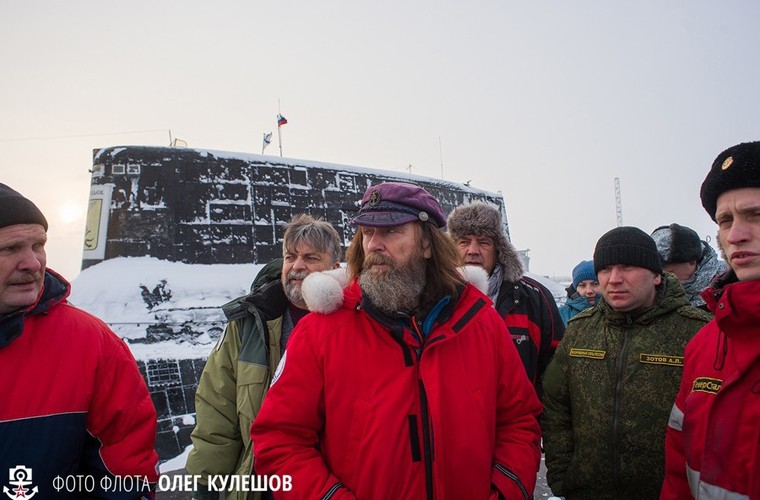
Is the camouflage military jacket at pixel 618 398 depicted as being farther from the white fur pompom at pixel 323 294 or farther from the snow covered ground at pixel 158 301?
the snow covered ground at pixel 158 301

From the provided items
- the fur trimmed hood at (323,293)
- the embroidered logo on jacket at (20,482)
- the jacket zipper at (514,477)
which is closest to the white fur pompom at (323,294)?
the fur trimmed hood at (323,293)

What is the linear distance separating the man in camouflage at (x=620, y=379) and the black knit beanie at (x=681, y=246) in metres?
0.94

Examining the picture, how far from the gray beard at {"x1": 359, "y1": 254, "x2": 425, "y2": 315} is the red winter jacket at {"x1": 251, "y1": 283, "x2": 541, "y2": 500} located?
65mm

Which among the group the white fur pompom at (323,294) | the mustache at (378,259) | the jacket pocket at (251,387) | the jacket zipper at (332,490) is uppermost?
the mustache at (378,259)

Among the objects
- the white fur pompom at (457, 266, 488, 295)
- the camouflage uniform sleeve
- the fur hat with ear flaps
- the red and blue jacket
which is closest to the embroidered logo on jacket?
the white fur pompom at (457, 266, 488, 295)

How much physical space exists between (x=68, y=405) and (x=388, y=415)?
1255mm

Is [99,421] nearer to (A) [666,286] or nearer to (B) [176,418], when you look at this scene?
(A) [666,286]

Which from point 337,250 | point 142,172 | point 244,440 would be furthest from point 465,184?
point 244,440

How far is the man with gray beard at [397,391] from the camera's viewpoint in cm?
174

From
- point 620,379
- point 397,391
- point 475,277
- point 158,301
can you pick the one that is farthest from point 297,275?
point 158,301

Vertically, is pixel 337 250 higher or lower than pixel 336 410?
higher

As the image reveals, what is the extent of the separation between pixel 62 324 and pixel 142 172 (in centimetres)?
575

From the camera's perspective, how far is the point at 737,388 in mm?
1620

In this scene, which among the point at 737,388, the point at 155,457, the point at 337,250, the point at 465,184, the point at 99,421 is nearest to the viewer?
the point at 737,388
